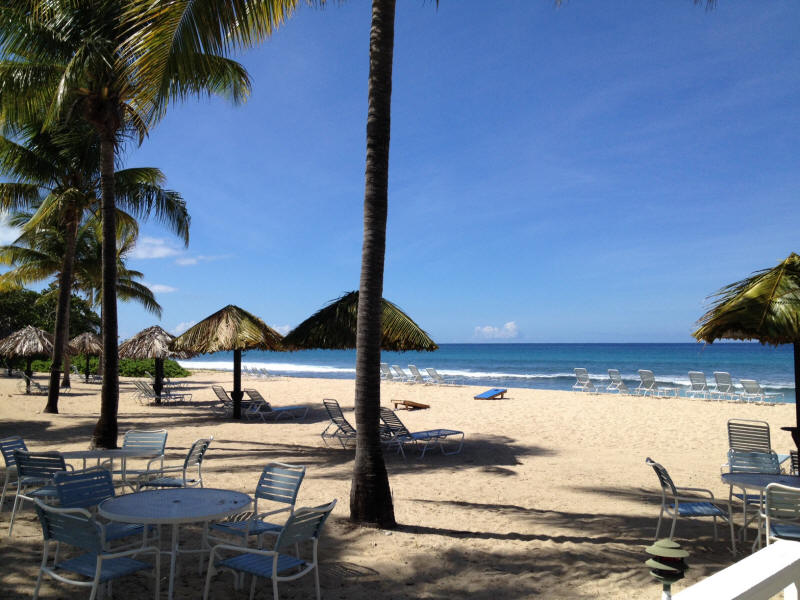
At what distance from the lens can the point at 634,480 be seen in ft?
26.1

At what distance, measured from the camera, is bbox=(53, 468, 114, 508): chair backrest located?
4.39m

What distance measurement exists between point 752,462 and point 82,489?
683 cm

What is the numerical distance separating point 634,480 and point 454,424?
637cm

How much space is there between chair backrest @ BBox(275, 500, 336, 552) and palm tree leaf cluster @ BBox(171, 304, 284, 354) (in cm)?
970

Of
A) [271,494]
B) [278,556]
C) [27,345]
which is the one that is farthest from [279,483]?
[27,345]

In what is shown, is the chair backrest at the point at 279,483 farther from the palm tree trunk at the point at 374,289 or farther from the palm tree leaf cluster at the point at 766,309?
the palm tree leaf cluster at the point at 766,309

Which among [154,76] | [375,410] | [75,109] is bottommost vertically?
[375,410]

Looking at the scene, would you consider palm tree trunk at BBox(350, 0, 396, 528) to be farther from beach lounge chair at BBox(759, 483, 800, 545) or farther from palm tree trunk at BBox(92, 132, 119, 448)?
palm tree trunk at BBox(92, 132, 119, 448)

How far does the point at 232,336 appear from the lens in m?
13.5

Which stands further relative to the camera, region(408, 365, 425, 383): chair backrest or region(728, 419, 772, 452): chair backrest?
region(408, 365, 425, 383): chair backrest

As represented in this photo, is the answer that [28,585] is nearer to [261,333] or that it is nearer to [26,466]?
[26,466]

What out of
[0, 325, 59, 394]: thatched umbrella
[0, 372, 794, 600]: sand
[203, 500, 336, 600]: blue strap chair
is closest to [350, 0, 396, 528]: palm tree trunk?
[0, 372, 794, 600]: sand

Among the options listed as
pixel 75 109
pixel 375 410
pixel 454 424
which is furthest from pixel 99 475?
pixel 454 424

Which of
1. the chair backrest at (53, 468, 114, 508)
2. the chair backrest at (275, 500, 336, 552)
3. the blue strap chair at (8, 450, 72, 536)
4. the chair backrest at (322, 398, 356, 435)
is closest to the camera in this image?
the chair backrest at (275, 500, 336, 552)
